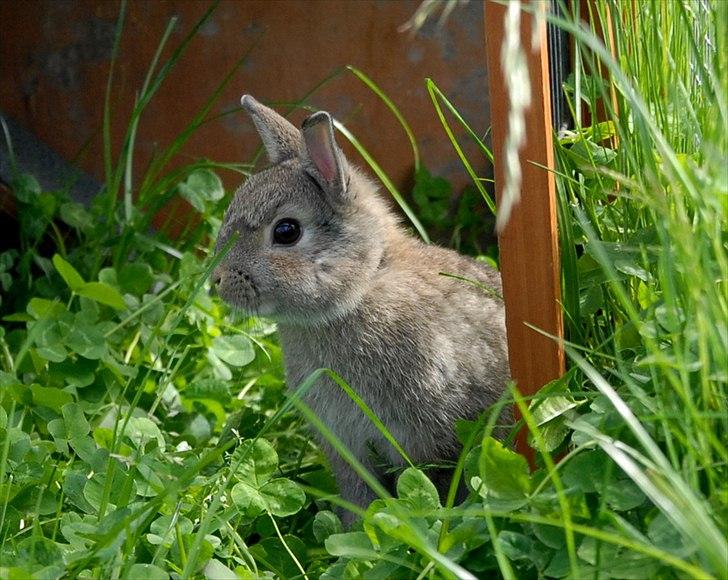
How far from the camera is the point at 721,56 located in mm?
1917

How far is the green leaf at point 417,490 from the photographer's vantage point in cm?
229

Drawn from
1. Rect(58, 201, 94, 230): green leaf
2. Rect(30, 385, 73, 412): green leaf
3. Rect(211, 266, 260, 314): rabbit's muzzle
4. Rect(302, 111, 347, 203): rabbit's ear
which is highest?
Rect(302, 111, 347, 203): rabbit's ear

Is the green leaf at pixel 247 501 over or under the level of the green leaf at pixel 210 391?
over

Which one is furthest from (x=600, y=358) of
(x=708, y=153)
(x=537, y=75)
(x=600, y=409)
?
(x=708, y=153)

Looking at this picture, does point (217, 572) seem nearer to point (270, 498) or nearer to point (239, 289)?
point (270, 498)

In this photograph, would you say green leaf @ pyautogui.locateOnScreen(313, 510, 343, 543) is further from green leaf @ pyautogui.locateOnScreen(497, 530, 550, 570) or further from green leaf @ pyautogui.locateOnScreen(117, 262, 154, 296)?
green leaf @ pyautogui.locateOnScreen(117, 262, 154, 296)

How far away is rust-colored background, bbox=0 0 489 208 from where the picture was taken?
4387 mm

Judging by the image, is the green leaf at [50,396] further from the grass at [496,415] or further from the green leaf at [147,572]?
the green leaf at [147,572]

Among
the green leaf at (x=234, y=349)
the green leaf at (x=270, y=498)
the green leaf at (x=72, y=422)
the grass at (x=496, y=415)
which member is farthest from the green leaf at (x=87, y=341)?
the green leaf at (x=270, y=498)

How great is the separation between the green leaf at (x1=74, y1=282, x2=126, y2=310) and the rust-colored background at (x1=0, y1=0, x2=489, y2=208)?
1.17 meters

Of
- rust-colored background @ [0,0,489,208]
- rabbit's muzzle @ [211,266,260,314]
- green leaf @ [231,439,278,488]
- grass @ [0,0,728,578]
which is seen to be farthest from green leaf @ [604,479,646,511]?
rust-colored background @ [0,0,489,208]

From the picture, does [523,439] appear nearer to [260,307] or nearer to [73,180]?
[260,307]

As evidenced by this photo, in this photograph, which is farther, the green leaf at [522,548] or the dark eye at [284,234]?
the dark eye at [284,234]

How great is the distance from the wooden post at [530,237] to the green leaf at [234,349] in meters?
1.11
